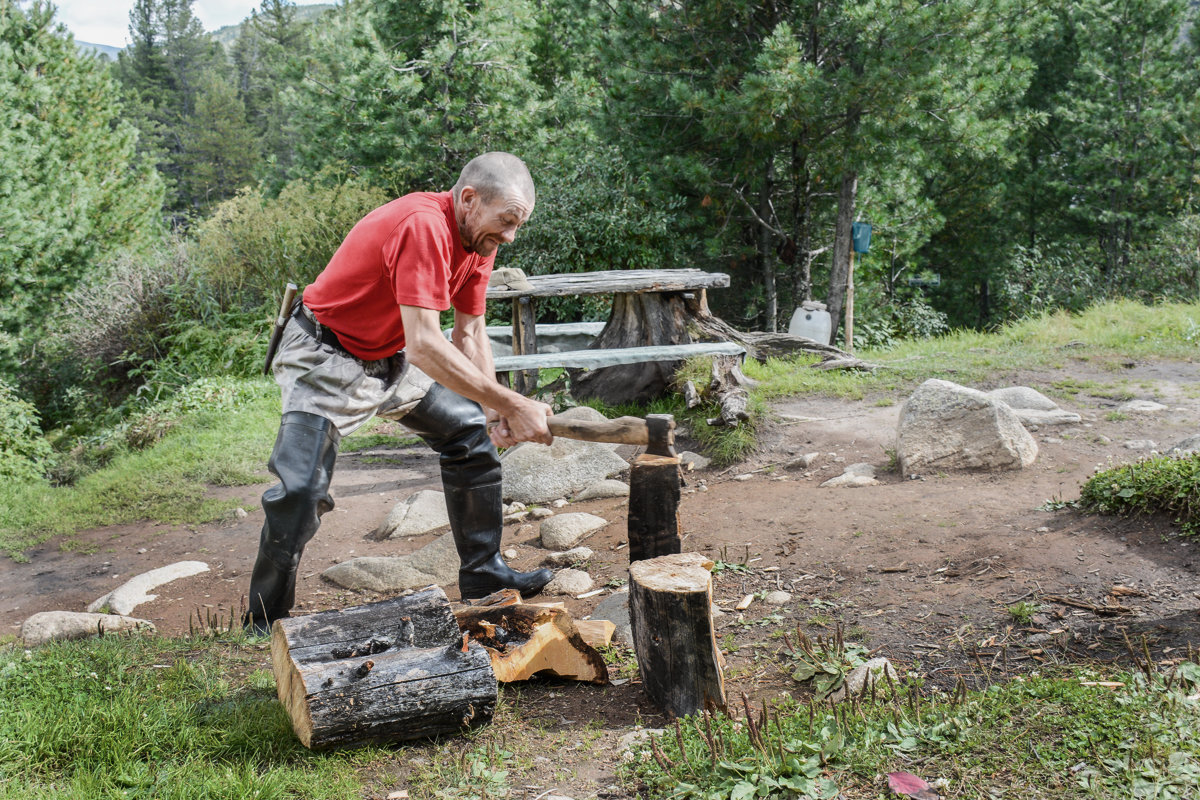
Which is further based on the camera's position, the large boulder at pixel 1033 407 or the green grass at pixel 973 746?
the large boulder at pixel 1033 407

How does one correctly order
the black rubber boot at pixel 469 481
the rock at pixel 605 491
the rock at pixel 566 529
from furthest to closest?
the rock at pixel 605 491 → the rock at pixel 566 529 → the black rubber boot at pixel 469 481

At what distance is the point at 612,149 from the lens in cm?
1287

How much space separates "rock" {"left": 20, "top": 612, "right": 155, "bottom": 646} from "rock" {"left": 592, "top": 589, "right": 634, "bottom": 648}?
192cm

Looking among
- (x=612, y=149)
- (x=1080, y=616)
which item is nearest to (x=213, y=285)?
(x=612, y=149)

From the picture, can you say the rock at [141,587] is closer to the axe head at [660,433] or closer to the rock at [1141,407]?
the axe head at [660,433]

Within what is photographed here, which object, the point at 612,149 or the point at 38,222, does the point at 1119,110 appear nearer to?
the point at 612,149

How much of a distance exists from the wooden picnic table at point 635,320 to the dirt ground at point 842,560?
1.33 m

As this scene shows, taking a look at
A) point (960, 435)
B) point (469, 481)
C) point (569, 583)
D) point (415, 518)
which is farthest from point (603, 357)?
point (469, 481)

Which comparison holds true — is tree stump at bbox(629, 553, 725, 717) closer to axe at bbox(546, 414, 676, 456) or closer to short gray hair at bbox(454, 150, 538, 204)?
axe at bbox(546, 414, 676, 456)

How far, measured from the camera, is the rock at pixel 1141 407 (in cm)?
600

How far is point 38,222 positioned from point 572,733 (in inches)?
469

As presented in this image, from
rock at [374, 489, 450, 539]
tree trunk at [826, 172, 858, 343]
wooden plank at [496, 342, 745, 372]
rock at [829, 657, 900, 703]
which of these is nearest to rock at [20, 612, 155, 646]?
rock at [374, 489, 450, 539]

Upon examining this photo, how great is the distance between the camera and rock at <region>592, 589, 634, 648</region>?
345 cm

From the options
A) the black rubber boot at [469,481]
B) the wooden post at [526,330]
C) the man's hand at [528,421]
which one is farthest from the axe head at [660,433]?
the wooden post at [526,330]
